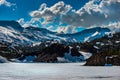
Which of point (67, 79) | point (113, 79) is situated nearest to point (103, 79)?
point (113, 79)

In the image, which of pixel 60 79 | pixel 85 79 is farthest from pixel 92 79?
pixel 60 79

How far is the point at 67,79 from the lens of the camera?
317ft

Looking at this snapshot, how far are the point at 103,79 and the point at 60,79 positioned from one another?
517 inches

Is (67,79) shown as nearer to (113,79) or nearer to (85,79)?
(85,79)

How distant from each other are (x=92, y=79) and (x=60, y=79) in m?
9.87

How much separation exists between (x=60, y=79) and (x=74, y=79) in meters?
4.41

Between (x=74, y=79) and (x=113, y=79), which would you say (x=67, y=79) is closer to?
(x=74, y=79)

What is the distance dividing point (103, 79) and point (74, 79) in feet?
29.2

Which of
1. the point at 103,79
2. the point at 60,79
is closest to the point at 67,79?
the point at 60,79

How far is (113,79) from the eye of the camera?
94375 mm

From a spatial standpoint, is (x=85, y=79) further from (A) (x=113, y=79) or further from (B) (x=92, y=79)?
(A) (x=113, y=79)

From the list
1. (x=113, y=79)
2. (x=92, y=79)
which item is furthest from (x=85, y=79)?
(x=113, y=79)

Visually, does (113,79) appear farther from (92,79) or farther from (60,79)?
(60,79)

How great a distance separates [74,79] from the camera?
9725 centimetres
